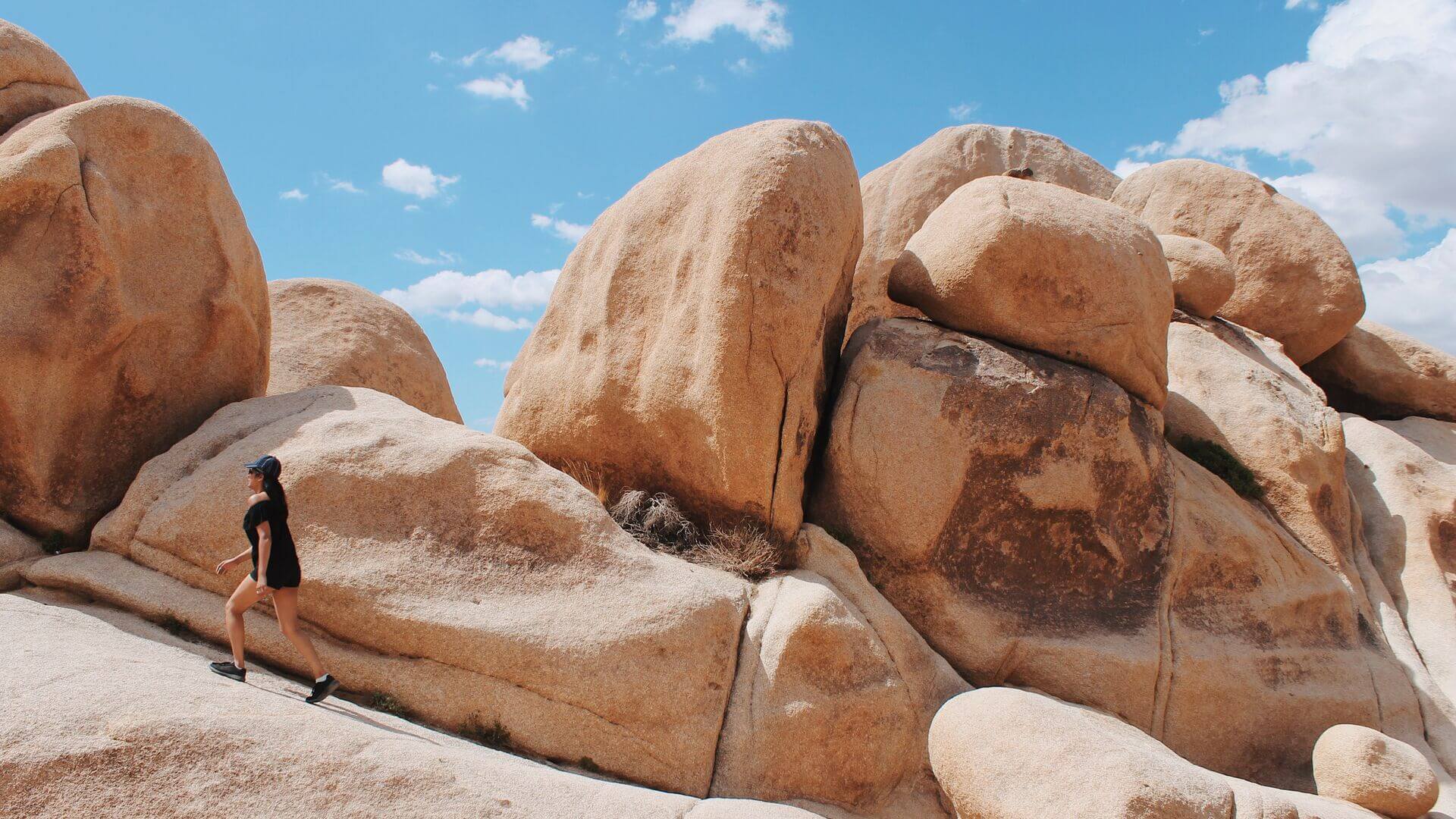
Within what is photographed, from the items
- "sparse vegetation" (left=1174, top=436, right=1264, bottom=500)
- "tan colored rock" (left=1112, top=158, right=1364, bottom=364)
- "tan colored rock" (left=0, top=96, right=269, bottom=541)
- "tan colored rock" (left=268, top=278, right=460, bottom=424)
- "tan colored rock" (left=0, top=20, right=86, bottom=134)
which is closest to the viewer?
"tan colored rock" (left=0, top=96, right=269, bottom=541)

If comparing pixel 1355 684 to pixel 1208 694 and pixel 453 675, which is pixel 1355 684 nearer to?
pixel 1208 694

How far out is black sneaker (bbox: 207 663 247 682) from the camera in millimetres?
5543

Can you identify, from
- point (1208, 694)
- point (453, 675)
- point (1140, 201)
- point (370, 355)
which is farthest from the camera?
point (1140, 201)

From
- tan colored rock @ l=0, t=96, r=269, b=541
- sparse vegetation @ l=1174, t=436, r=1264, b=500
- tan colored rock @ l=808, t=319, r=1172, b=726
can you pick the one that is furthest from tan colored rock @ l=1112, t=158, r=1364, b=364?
tan colored rock @ l=0, t=96, r=269, b=541

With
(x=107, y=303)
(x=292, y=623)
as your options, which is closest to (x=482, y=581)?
(x=292, y=623)

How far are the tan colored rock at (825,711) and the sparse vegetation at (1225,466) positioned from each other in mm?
4385

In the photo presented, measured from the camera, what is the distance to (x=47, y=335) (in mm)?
7195

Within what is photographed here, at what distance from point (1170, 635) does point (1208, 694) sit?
1.70ft

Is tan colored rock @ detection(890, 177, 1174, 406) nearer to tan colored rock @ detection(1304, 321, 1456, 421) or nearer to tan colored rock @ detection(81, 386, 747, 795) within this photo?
tan colored rock @ detection(81, 386, 747, 795)

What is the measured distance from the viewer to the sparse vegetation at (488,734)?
6.07 metres

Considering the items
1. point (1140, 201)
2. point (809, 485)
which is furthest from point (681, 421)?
point (1140, 201)

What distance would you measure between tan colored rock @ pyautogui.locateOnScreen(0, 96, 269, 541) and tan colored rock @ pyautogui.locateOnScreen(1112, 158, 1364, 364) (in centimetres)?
1122

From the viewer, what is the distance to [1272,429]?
33.0 ft

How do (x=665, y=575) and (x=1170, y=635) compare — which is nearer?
(x=665, y=575)
